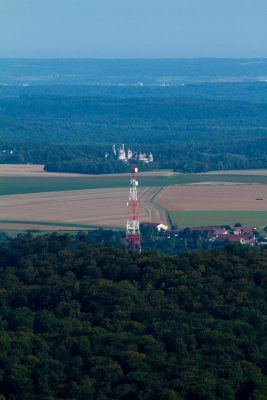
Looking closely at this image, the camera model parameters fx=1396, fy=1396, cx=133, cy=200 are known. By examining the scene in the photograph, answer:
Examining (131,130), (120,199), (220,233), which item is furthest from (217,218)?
(131,130)

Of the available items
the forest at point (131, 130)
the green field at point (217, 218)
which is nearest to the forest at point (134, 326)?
the green field at point (217, 218)

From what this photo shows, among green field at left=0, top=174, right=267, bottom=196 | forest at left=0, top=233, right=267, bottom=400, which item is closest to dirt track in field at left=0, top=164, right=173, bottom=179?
green field at left=0, top=174, right=267, bottom=196

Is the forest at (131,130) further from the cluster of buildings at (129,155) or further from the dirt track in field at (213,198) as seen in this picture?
the dirt track in field at (213,198)

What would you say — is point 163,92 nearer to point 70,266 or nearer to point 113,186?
point 113,186

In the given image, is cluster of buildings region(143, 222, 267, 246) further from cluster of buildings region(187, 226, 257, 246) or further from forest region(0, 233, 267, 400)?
forest region(0, 233, 267, 400)

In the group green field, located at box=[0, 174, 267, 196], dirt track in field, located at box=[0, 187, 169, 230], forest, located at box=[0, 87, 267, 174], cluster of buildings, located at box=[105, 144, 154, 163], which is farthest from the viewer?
cluster of buildings, located at box=[105, 144, 154, 163]

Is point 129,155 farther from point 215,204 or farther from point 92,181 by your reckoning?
point 215,204

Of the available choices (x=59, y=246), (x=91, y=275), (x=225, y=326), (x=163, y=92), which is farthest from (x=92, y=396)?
(x=163, y=92)
